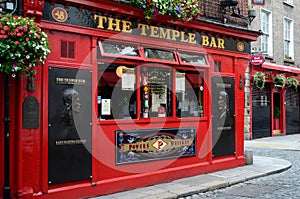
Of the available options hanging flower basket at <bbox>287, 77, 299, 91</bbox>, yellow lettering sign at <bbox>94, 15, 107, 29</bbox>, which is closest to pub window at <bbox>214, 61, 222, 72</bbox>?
yellow lettering sign at <bbox>94, 15, 107, 29</bbox>

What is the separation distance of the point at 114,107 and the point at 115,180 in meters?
1.43

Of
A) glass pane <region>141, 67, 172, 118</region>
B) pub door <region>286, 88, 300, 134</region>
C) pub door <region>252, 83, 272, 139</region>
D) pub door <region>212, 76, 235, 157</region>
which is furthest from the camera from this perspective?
pub door <region>286, 88, 300, 134</region>

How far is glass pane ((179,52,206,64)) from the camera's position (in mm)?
8858

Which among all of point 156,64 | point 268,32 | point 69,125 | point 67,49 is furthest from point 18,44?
point 268,32

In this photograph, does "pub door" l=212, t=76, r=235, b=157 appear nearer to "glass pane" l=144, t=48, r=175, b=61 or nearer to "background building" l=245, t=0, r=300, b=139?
"glass pane" l=144, t=48, r=175, b=61

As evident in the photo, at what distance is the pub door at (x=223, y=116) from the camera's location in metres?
9.65

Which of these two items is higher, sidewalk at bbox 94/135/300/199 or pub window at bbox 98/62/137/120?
pub window at bbox 98/62/137/120

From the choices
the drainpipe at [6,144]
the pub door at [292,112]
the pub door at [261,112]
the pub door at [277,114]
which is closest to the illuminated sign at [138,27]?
the drainpipe at [6,144]

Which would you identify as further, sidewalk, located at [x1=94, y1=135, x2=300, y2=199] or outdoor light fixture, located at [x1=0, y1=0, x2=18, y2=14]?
sidewalk, located at [x1=94, y1=135, x2=300, y2=199]

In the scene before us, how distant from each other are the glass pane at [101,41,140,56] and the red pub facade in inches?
0.8

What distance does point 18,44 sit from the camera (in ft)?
17.3

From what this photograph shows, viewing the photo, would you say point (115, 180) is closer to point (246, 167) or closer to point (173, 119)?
point (173, 119)

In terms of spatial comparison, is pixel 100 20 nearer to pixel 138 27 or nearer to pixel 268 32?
pixel 138 27

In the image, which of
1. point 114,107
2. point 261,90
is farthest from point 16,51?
point 261,90
